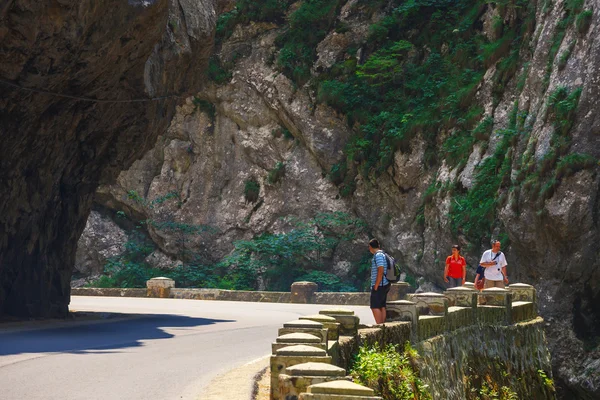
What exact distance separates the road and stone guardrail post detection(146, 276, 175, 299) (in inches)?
380

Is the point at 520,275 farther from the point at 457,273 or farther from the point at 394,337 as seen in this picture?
the point at 394,337

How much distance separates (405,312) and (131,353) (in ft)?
14.1

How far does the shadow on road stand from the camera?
46.9ft

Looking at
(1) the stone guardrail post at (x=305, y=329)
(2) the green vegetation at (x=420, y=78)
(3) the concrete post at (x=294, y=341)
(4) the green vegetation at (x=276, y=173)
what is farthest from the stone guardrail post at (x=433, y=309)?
(4) the green vegetation at (x=276, y=173)

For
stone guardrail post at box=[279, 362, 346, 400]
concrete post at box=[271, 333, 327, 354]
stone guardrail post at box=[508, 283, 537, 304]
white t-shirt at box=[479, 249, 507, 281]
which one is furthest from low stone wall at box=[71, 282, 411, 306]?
stone guardrail post at box=[279, 362, 346, 400]

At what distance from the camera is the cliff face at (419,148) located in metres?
26.6

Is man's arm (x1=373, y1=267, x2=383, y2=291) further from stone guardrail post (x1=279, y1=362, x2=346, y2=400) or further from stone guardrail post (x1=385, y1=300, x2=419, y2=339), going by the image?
stone guardrail post (x1=279, y1=362, x2=346, y2=400)

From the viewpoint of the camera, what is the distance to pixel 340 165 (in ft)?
130

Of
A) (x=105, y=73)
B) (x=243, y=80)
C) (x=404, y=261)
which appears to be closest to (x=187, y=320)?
(x=105, y=73)

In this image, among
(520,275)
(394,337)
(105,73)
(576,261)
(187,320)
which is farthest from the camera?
(520,275)

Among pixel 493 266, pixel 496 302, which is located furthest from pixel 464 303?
pixel 493 266

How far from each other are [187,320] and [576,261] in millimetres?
12168

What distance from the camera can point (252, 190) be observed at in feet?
139

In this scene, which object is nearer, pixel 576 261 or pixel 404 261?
pixel 576 261
